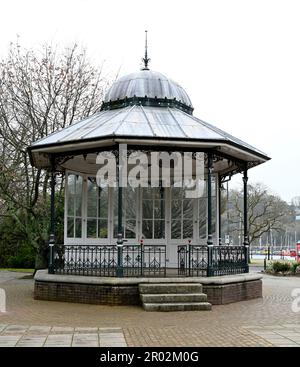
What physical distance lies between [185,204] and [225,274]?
3.56 meters

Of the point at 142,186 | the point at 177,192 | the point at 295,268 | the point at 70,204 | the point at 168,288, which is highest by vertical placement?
the point at 142,186

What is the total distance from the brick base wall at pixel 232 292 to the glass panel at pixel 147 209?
4.04 meters

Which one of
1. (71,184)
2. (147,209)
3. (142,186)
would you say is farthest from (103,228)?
(142,186)

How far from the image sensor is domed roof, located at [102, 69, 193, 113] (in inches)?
585

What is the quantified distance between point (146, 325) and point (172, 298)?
7.28ft

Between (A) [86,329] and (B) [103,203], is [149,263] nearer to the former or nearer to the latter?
(B) [103,203]

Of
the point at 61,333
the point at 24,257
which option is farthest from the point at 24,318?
the point at 24,257

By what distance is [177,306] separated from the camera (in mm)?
11281

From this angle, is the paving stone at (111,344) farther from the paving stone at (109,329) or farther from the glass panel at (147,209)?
the glass panel at (147,209)

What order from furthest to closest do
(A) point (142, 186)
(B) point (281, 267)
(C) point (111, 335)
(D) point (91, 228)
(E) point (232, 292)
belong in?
1. (B) point (281, 267)
2. (A) point (142, 186)
3. (D) point (91, 228)
4. (E) point (232, 292)
5. (C) point (111, 335)

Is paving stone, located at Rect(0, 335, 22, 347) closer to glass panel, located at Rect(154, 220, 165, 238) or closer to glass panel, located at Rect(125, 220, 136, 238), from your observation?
glass panel, located at Rect(125, 220, 136, 238)

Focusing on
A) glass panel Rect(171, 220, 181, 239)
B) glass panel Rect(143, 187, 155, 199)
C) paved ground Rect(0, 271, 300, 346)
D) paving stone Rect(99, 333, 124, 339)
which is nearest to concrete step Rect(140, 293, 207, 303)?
paved ground Rect(0, 271, 300, 346)

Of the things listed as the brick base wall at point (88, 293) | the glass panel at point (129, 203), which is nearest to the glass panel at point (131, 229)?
the glass panel at point (129, 203)

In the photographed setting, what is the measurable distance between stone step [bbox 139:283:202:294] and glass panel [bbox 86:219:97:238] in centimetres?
428
